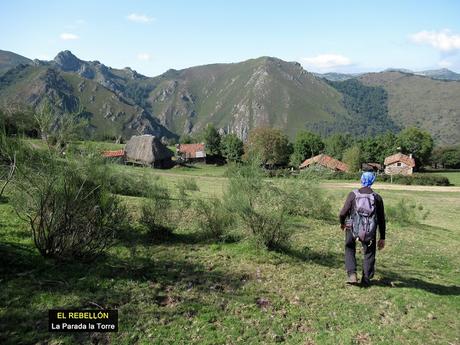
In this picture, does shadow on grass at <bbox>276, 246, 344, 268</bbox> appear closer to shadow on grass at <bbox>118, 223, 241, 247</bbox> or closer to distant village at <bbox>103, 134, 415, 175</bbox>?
shadow on grass at <bbox>118, 223, 241, 247</bbox>

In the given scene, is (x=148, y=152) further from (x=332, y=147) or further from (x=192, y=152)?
(x=332, y=147)

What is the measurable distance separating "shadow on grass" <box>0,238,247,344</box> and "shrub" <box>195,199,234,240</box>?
233 centimetres

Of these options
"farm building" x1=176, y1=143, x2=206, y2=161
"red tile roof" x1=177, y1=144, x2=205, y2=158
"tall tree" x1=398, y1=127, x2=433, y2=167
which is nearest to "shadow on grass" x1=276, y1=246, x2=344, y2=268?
"farm building" x1=176, y1=143, x2=206, y2=161

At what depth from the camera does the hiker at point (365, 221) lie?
23.2ft

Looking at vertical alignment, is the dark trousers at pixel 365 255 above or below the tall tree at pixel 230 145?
below

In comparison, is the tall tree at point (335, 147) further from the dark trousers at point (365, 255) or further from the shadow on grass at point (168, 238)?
the dark trousers at point (365, 255)

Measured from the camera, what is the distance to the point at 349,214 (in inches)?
295

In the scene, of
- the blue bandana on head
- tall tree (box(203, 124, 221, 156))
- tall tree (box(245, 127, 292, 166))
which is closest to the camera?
the blue bandana on head

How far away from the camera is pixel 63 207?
25.1 ft

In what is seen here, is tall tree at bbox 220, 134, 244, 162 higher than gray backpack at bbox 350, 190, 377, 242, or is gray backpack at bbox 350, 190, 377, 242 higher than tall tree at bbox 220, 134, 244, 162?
tall tree at bbox 220, 134, 244, 162

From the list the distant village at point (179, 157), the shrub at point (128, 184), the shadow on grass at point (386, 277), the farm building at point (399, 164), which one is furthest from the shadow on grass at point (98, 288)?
the farm building at point (399, 164)

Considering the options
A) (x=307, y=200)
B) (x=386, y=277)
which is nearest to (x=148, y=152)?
(x=307, y=200)

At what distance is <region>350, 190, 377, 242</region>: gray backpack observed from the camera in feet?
23.2

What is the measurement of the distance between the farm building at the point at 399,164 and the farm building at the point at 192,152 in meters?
47.0
